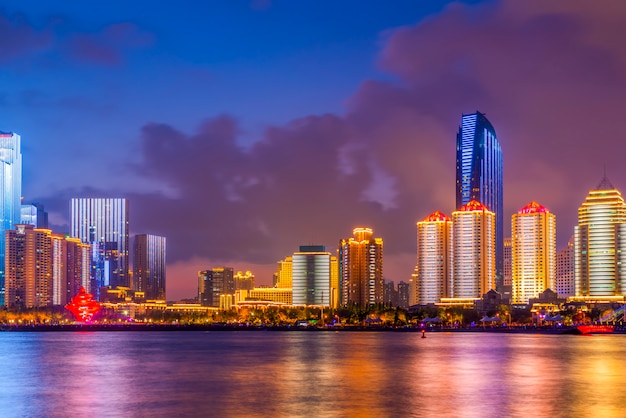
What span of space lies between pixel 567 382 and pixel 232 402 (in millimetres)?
23004

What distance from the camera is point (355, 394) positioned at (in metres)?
51.1

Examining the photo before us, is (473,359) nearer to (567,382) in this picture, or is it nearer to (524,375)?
(524,375)

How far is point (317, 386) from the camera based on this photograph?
55.8 meters

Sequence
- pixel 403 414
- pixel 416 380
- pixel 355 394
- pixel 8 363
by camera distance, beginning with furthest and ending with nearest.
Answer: pixel 8 363, pixel 416 380, pixel 355 394, pixel 403 414

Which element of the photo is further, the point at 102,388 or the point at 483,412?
the point at 102,388

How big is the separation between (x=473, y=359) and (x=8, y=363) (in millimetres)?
40788

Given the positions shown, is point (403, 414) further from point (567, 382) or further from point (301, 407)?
point (567, 382)

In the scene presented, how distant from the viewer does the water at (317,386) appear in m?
44.7

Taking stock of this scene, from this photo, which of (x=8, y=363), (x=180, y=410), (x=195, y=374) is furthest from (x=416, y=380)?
(x=8, y=363)

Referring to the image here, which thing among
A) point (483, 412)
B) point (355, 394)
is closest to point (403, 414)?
point (483, 412)

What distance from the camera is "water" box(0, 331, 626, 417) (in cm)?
4466

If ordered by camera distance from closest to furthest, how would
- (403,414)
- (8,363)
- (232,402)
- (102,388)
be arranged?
(403,414)
(232,402)
(102,388)
(8,363)

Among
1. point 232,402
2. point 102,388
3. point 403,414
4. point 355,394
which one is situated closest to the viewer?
point 403,414

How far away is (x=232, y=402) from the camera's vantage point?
4762 centimetres
